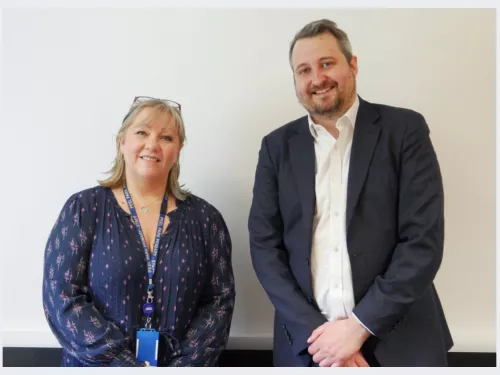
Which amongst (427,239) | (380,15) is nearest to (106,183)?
(427,239)

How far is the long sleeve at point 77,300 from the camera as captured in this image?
137 cm

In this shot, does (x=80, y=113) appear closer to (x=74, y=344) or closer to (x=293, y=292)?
(x=74, y=344)

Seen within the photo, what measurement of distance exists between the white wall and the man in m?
0.48

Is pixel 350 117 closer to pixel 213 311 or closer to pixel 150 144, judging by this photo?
pixel 150 144

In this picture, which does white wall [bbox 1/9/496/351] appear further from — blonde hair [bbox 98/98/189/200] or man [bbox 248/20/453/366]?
man [bbox 248/20/453/366]

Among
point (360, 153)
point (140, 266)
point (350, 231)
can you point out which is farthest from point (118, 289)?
point (360, 153)

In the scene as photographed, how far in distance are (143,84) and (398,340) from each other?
1542 mm

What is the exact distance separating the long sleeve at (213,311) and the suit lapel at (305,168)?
1.23ft

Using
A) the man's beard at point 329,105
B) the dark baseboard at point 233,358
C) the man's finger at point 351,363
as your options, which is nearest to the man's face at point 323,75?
the man's beard at point 329,105

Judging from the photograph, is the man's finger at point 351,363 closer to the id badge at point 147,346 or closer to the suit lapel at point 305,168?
the suit lapel at point 305,168

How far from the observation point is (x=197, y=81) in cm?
192

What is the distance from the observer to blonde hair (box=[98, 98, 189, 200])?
154cm

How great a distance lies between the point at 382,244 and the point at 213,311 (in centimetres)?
68

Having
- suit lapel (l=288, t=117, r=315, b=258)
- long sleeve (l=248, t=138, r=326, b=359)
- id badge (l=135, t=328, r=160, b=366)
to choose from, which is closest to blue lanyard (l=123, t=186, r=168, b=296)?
id badge (l=135, t=328, r=160, b=366)
